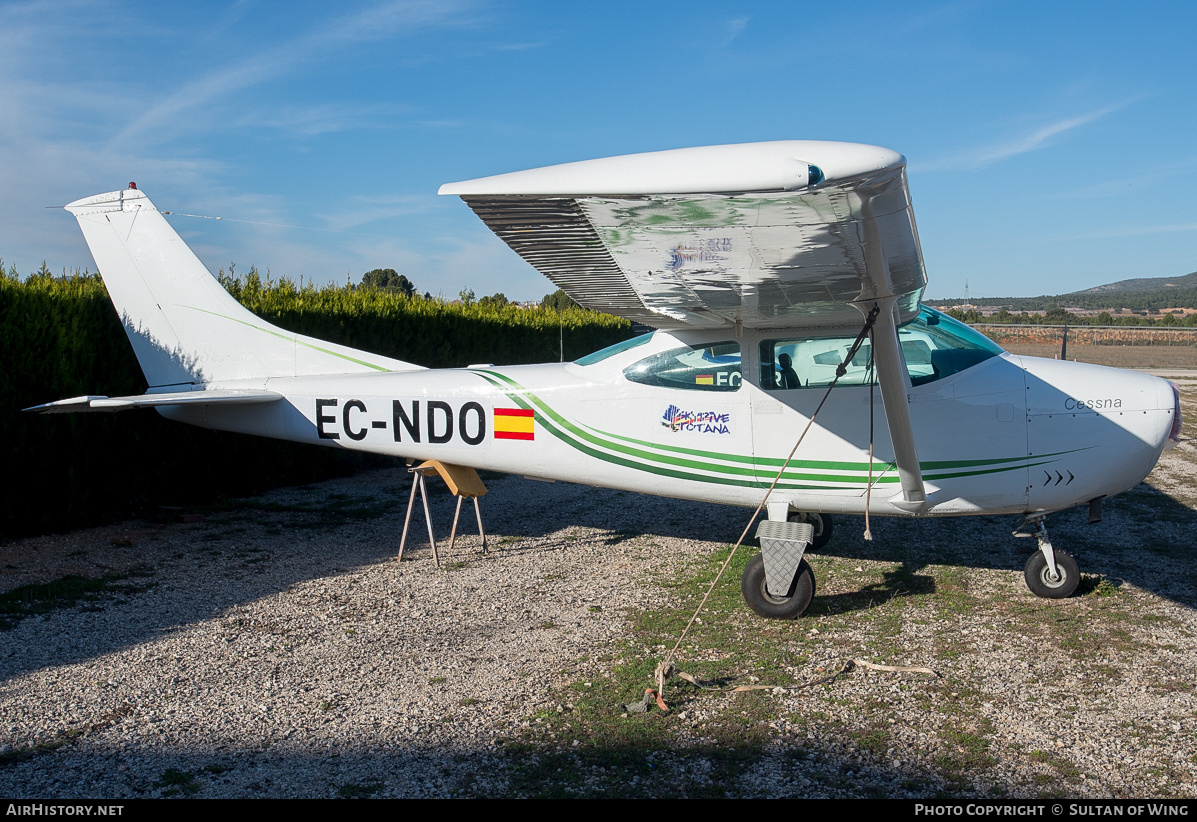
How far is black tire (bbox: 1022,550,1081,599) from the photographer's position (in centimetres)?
550

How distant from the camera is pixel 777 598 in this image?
5.16 metres

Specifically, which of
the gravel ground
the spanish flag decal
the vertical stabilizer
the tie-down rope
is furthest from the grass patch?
the tie-down rope

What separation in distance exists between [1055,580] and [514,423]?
4007 mm

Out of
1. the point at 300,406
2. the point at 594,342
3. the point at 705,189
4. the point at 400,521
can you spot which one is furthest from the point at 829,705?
the point at 594,342

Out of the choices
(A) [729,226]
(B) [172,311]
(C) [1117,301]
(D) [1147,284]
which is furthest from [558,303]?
(D) [1147,284]

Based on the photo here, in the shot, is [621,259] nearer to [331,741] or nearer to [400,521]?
[331,741]

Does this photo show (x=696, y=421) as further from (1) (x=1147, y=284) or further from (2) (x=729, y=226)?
(1) (x=1147, y=284)

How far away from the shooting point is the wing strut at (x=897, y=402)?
453 centimetres

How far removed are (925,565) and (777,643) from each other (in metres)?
2.34

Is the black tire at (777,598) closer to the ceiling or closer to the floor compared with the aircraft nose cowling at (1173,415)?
closer to the floor

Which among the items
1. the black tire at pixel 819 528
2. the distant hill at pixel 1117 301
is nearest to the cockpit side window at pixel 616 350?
the black tire at pixel 819 528

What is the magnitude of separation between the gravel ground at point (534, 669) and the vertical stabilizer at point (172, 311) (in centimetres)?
160

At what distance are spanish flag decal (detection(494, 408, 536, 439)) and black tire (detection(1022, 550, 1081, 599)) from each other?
3.70m

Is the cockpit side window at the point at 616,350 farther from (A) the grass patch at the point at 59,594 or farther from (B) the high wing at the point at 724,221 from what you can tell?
(A) the grass patch at the point at 59,594
